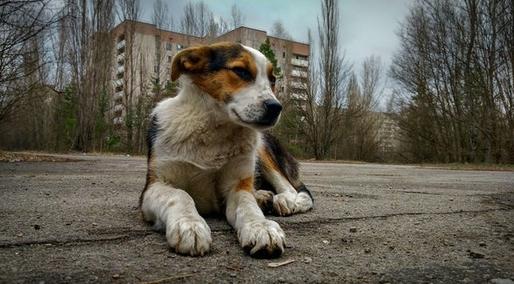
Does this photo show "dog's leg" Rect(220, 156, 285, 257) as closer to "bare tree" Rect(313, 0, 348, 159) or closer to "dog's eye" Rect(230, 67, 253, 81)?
"dog's eye" Rect(230, 67, 253, 81)

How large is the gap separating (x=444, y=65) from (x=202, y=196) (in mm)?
24855

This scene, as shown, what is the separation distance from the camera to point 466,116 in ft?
77.1

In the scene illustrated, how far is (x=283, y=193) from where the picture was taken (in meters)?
3.24

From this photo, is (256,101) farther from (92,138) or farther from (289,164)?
(92,138)

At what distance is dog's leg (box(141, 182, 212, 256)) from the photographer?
1.87 meters

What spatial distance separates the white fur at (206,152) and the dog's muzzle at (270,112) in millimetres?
48

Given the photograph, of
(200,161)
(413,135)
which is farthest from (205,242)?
(413,135)

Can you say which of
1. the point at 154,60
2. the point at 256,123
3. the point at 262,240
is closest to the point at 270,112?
the point at 256,123

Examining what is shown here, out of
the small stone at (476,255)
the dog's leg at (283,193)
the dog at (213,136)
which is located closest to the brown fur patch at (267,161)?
the dog's leg at (283,193)

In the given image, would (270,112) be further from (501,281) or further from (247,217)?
(501,281)

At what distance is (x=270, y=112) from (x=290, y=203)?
0.80 m

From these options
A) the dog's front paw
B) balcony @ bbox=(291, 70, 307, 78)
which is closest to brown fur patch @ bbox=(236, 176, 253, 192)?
the dog's front paw

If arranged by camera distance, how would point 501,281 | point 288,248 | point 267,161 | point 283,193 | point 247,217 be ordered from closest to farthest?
point 501,281 → point 288,248 → point 247,217 → point 283,193 → point 267,161

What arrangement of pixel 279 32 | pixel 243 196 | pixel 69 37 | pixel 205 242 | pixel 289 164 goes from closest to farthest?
1. pixel 205 242
2. pixel 243 196
3. pixel 289 164
4. pixel 69 37
5. pixel 279 32
